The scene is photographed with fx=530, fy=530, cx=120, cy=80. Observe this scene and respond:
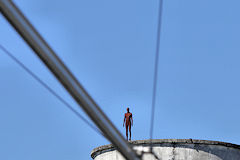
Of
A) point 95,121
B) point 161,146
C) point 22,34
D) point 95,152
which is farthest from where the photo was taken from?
point 95,152

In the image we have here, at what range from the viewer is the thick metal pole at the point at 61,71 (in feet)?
21.1

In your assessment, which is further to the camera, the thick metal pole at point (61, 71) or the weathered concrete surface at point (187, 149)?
→ the weathered concrete surface at point (187, 149)

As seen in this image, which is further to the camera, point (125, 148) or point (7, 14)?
point (125, 148)

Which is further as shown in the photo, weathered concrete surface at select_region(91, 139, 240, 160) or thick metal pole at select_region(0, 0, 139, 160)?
weathered concrete surface at select_region(91, 139, 240, 160)

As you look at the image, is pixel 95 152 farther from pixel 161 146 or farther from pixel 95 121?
pixel 95 121

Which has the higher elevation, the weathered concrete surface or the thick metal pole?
the weathered concrete surface

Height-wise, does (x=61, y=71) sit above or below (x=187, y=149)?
below

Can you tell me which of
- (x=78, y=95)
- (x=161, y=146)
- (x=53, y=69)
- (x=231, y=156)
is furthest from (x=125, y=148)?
(x=231, y=156)

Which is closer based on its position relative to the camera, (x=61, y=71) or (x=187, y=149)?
(x=61, y=71)

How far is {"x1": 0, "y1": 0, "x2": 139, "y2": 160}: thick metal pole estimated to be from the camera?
6426 mm

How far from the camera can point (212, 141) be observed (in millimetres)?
18047

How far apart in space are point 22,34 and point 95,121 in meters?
1.46

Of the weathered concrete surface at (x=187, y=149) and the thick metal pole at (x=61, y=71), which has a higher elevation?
the weathered concrete surface at (x=187, y=149)

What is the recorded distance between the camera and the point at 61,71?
21.5 feet
